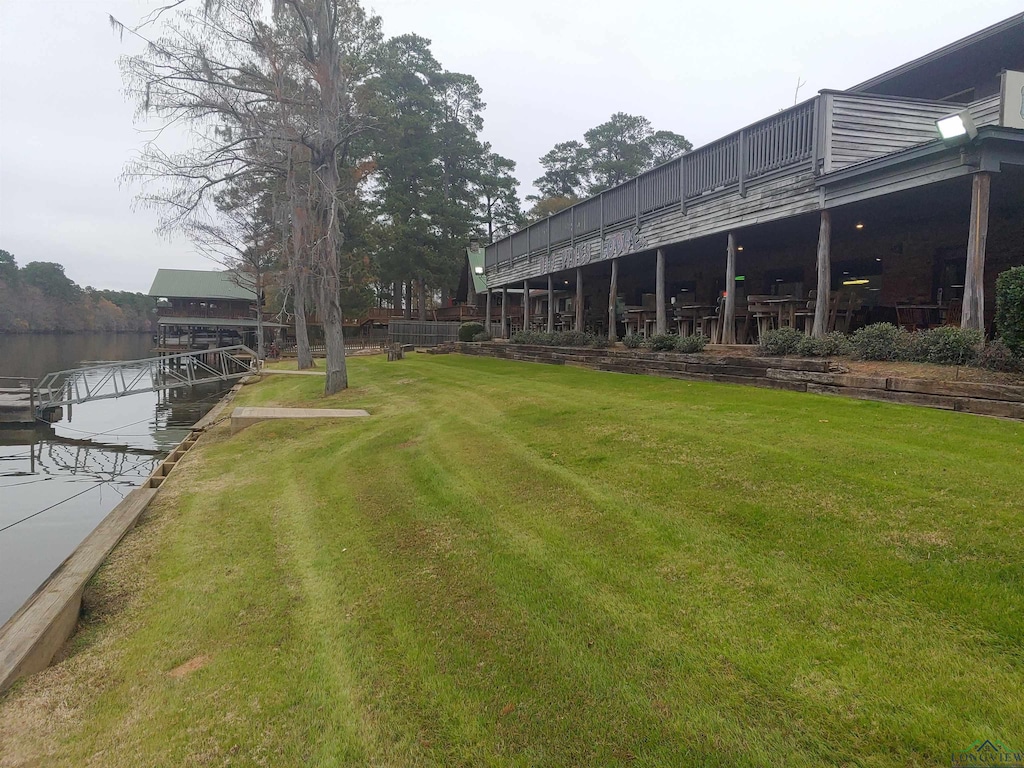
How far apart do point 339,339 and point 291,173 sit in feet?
Result: 13.4

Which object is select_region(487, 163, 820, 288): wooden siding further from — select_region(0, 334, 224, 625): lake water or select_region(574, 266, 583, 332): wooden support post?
select_region(0, 334, 224, 625): lake water

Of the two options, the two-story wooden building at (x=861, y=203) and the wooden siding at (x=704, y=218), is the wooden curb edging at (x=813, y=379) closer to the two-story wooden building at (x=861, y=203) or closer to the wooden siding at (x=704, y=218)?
the two-story wooden building at (x=861, y=203)

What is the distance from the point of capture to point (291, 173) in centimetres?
1262

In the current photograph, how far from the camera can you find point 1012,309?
5.89 metres

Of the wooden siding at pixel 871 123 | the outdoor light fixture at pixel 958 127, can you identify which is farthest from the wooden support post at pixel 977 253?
the wooden siding at pixel 871 123

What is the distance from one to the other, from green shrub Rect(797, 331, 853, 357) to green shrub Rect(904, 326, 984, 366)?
1019 millimetres

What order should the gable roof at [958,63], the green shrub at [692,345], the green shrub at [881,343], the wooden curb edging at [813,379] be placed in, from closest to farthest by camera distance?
the wooden curb edging at [813,379] < the green shrub at [881,343] < the gable roof at [958,63] < the green shrub at [692,345]

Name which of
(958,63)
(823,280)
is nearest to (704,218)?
(823,280)

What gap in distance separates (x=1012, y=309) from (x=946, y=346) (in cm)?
111

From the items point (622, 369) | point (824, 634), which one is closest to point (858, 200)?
point (622, 369)

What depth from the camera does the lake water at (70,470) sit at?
627 centimetres

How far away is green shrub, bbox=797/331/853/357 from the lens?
8.50 m

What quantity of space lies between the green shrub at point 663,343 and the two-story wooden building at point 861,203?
1181mm

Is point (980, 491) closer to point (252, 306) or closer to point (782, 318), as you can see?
point (782, 318)
